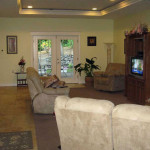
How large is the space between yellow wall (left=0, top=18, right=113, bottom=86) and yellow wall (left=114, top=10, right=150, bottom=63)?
0.56 metres

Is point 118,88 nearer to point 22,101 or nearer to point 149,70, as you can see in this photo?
point 149,70

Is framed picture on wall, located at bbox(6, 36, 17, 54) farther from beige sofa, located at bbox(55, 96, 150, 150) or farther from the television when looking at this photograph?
beige sofa, located at bbox(55, 96, 150, 150)

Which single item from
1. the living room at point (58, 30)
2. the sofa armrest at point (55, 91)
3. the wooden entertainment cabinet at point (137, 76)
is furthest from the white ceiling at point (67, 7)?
the sofa armrest at point (55, 91)

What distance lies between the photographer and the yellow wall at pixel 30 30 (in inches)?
366

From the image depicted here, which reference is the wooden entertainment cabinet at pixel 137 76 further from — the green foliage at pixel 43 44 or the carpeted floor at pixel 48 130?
the green foliage at pixel 43 44

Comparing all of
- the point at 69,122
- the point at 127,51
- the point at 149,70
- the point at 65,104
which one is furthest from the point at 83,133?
the point at 127,51

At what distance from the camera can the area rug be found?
11.8 ft

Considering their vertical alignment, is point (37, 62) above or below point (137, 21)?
below

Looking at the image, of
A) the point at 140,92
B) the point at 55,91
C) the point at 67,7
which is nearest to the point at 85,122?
the point at 55,91

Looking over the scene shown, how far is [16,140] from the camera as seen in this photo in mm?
3846

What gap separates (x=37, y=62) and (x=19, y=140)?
6029 mm

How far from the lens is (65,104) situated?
7.95ft

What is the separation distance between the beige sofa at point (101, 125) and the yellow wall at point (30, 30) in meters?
7.24

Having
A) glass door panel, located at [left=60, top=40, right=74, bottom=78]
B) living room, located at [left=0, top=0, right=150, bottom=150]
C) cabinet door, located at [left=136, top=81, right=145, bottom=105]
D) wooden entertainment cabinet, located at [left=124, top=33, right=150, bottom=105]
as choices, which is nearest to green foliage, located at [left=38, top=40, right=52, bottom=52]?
living room, located at [left=0, top=0, right=150, bottom=150]
